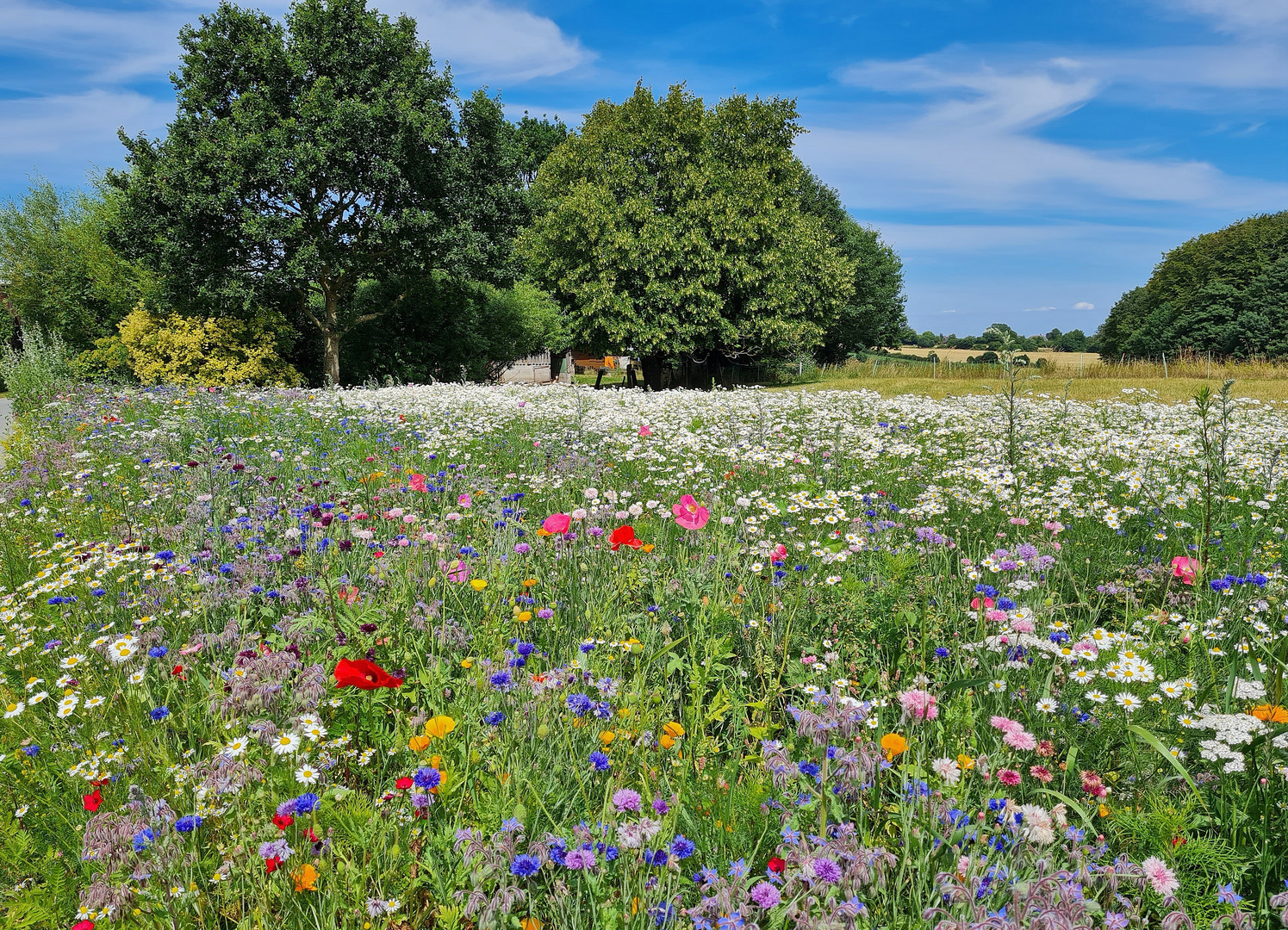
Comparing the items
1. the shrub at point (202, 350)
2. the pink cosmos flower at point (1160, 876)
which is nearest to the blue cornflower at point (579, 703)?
the pink cosmos flower at point (1160, 876)

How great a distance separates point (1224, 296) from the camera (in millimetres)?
54875

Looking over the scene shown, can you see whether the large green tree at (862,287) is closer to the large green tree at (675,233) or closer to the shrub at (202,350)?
the large green tree at (675,233)

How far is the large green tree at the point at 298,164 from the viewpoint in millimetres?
20609

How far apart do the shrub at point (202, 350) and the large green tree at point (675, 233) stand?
11.4 m

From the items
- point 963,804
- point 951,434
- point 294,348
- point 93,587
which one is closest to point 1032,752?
point 963,804

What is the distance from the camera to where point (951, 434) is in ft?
27.5

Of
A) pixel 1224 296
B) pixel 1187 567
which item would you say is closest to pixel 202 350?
pixel 1187 567

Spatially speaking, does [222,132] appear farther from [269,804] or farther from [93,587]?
[269,804]

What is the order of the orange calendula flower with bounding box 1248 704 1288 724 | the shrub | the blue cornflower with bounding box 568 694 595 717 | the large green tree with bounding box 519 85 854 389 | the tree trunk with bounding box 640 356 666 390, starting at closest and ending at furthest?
the orange calendula flower with bounding box 1248 704 1288 724, the blue cornflower with bounding box 568 694 595 717, the shrub, the large green tree with bounding box 519 85 854 389, the tree trunk with bounding box 640 356 666 390

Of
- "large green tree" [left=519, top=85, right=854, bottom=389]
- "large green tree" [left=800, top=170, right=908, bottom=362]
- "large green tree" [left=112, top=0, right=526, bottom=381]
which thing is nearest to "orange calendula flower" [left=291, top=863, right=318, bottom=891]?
"large green tree" [left=112, top=0, right=526, bottom=381]

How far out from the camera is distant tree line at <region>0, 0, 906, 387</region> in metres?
21.2

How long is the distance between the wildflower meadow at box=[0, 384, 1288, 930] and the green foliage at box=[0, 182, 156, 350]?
1023 inches

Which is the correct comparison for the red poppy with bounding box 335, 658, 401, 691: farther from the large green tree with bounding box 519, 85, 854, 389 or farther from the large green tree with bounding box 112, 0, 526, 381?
the large green tree with bounding box 519, 85, 854, 389

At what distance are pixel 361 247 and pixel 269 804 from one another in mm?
25151
